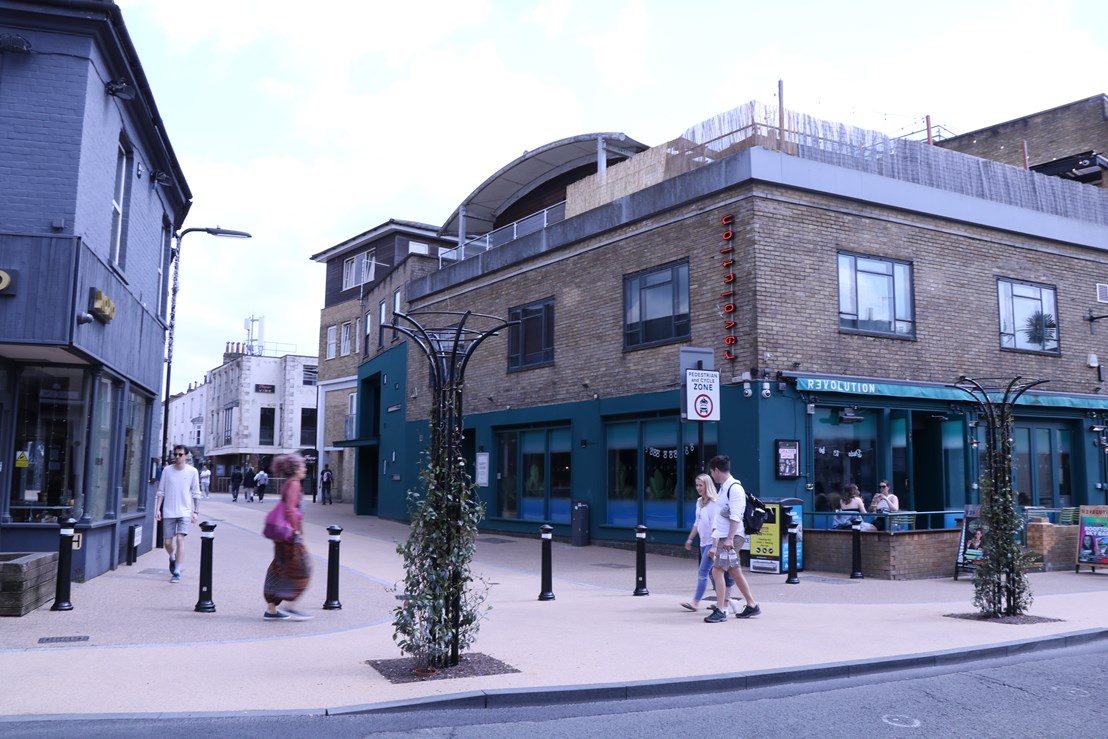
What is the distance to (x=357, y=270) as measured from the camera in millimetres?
43750

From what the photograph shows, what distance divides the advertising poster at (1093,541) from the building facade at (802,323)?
2.50 metres

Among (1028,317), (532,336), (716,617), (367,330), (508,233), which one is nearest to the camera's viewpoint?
(716,617)

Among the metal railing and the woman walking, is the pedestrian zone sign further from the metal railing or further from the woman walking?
the metal railing

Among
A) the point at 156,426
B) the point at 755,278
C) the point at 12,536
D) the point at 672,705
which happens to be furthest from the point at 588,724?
the point at 156,426

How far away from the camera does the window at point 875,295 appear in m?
18.2

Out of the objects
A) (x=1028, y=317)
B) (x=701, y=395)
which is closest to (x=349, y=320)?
(x=1028, y=317)

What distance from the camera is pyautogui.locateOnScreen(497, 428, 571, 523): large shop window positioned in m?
22.2

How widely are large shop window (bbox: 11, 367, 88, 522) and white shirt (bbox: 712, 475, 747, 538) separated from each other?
848cm

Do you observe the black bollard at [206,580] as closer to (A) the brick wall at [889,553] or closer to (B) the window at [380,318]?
(A) the brick wall at [889,553]

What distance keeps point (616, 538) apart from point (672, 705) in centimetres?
1316

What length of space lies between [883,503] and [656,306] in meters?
5.80

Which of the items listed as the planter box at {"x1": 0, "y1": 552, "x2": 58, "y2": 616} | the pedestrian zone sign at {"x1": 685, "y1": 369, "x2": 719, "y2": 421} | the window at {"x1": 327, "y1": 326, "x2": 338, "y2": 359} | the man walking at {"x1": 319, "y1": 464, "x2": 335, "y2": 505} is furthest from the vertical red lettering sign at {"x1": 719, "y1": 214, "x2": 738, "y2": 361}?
the window at {"x1": 327, "y1": 326, "x2": 338, "y2": 359}

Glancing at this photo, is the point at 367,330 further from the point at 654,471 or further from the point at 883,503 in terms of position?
the point at 883,503

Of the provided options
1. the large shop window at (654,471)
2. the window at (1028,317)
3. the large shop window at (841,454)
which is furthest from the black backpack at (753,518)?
the window at (1028,317)
